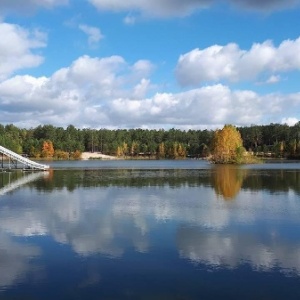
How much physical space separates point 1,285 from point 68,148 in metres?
170

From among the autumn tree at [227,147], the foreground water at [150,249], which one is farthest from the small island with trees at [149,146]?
the foreground water at [150,249]

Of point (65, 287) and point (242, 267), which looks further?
point (242, 267)

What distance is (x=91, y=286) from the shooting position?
13.6 meters

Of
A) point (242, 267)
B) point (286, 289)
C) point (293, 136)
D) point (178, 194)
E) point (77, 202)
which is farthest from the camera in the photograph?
point (293, 136)

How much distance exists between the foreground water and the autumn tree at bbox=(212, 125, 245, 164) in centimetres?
7116

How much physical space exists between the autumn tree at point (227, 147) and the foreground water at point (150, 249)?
233ft

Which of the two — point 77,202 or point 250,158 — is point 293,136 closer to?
point 250,158

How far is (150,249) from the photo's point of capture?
58.3 feet

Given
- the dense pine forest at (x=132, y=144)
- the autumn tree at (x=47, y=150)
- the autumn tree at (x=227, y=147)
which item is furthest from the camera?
the dense pine forest at (x=132, y=144)

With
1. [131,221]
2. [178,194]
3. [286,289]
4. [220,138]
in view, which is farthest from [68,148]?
[286,289]

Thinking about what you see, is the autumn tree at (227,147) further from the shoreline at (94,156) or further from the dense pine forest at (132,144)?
the shoreline at (94,156)

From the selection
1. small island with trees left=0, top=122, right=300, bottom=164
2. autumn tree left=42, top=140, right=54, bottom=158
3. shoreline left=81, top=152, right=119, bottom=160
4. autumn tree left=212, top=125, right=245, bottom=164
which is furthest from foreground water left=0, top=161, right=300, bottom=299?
shoreline left=81, top=152, right=119, bottom=160

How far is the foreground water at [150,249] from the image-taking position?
13.3m

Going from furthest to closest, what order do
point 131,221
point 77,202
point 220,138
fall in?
point 220,138
point 77,202
point 131,221
